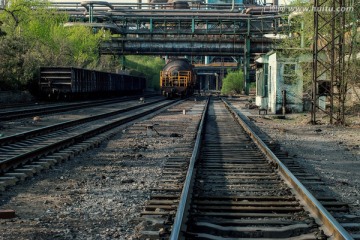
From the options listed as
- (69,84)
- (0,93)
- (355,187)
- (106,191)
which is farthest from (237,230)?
(69,84)

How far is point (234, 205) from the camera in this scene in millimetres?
6137

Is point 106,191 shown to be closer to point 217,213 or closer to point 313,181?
point 217,213

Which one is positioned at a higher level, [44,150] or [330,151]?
[44,150]

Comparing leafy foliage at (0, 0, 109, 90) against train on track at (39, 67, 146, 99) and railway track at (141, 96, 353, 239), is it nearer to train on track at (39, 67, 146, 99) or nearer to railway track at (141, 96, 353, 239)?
train on track at (39, 67, 146, 99)

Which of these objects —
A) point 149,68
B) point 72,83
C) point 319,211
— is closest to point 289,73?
point 72,83

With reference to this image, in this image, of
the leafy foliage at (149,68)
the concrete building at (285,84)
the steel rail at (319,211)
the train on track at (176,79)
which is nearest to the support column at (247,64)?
the train on track at (176,79)

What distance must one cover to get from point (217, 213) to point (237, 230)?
2.24 feet

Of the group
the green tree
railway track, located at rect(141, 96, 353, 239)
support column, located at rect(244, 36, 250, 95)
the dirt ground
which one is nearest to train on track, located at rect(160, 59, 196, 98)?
support column, located at rect(244, 36, 250, 95)

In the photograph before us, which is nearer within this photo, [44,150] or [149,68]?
[44,150]

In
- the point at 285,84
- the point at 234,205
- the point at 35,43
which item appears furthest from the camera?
the point at 35,43

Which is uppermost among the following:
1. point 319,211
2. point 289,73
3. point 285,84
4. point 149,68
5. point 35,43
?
point 35,43

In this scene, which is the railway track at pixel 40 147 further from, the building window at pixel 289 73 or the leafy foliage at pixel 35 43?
the leafy foliage at pixel 35 43

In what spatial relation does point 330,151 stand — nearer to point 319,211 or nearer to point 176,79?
point 319,211

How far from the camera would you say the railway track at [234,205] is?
4984mm
